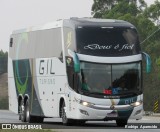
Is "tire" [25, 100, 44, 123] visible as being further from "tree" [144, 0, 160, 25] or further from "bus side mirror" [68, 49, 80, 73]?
"tree" [144, 0, 160, 25]

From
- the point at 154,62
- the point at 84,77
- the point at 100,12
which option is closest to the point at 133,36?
the point at 84,77

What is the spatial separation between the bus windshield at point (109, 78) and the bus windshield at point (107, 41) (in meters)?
0.47

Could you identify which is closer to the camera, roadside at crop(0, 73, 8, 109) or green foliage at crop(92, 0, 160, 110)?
green foliage at crop(92, 0, 160, 110)

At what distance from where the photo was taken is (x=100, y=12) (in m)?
105

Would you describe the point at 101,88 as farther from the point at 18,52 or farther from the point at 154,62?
the point at 154,62

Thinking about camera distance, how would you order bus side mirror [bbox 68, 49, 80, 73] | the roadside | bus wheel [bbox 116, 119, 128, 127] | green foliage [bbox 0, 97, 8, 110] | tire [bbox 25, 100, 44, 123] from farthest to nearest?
the roadside, green foliage [bbox 0, 97, 8, 110], tire [bbox 25, 100, 44, 123], bus wheel [bbox 116, 119, 128, 127], bus side mirror [bbox 68, 49, 80, 73]

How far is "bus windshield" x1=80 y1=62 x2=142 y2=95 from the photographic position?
31.0 m

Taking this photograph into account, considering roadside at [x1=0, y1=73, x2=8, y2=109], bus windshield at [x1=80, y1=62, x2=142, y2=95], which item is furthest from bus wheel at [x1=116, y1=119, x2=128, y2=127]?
roadside at [x1=0, y1=73, x2=8, y2=109]

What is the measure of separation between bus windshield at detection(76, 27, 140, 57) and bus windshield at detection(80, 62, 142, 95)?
0.47m

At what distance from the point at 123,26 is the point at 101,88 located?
2.67 meters

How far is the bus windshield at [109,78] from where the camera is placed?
102 feet

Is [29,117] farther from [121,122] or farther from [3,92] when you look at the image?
[3,92]

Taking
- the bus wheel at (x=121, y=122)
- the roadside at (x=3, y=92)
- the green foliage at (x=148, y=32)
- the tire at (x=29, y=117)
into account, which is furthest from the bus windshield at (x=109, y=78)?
the roadside at (x=3, y=92)

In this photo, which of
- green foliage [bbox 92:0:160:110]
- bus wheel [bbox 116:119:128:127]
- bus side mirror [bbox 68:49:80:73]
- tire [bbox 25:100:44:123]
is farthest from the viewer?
green foliage [bbox 92:0:160:110]
